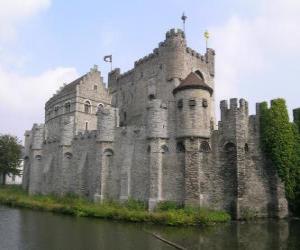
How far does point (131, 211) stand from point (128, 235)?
21.5ft

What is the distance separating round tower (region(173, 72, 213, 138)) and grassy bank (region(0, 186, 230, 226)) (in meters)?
5.86

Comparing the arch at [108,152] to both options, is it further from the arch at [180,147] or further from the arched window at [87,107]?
the arched window at [87,107]

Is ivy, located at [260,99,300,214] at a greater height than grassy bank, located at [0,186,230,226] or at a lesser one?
greater

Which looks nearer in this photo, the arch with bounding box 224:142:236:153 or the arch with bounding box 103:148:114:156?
the arch with bounding box 224:142:236:153

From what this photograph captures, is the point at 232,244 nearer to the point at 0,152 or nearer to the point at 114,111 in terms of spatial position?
the point at 114,111

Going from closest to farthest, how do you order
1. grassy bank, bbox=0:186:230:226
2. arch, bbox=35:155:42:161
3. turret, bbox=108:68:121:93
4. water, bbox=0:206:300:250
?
water, bbox=0:206:300:250 → grassy bank, bbox=0:186:230:226 → arch, bbox=35:155:42:161 → turret, bbox=108:68:121:93

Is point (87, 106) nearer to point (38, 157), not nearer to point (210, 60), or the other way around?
point (38, 157)

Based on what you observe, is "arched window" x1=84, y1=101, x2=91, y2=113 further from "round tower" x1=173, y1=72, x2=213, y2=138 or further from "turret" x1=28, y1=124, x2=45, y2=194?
"round tower" x1=173, y1=72, x2=213, y2=138

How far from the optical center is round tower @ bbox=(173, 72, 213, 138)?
97.8ft

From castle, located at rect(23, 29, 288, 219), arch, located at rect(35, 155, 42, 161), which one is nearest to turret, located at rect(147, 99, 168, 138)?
castle, located at rect(23, 29, 288, 219)

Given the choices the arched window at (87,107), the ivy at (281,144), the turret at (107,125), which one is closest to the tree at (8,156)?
the arched window at (87,107)

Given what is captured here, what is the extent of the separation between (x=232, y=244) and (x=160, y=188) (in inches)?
441

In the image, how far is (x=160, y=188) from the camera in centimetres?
2991

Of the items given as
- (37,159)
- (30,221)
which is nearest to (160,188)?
(30,221)
